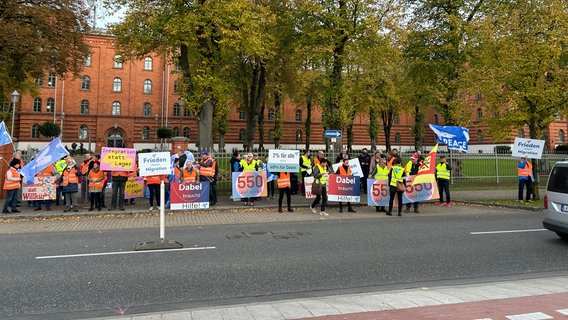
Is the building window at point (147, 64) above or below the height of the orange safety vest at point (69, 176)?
above

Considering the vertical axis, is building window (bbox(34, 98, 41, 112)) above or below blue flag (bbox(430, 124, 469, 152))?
above

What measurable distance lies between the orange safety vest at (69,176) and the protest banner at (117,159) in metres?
1.17

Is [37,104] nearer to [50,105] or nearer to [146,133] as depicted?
[50,105]

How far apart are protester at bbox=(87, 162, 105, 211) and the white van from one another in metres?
13.1

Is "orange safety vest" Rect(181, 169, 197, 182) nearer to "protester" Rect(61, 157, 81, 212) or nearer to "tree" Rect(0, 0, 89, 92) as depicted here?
"protester" Rect(61, 157, 81, 212)

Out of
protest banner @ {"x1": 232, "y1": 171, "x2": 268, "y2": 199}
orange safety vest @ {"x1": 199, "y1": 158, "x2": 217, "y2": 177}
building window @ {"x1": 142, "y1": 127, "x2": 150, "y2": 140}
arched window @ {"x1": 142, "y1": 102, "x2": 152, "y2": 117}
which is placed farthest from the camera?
arched window @ {"x1": 142, "y1": 102, "x2": 152, "y2": 117}

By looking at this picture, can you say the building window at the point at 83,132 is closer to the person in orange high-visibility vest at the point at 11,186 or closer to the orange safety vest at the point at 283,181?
the person in orange high-visibility vest at the point at 11,186

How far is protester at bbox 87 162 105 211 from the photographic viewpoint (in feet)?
44.0

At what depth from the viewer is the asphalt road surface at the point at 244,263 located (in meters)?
5.17

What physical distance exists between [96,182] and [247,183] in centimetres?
528

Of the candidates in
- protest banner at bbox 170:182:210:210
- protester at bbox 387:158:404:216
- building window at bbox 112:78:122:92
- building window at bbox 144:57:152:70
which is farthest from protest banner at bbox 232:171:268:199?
building window at bbox 144:57:152:70

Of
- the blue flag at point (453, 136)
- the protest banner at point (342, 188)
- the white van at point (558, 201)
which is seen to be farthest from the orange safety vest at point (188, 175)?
the blue flag at point (453, 136)

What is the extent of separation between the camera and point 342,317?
167 inches

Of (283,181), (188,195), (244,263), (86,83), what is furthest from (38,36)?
(86,83)
